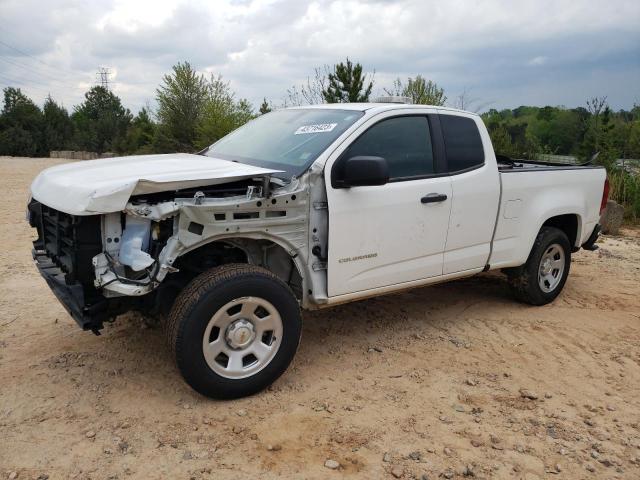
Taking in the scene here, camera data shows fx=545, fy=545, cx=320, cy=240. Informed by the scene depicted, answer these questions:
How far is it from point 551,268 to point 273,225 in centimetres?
329

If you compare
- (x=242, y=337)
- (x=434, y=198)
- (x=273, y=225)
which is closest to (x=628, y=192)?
(x=434, y=198)

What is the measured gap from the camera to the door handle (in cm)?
409

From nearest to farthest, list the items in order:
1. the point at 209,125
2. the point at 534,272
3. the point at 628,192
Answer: the point at 534,272
the point at 628,192
the point at 209,125

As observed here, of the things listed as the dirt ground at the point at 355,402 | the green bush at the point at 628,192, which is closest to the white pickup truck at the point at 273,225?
the dirt ground at the point at 355,402

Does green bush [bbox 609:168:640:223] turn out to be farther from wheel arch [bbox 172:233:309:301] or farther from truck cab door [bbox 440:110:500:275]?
wheel arch [bbox 172:233:309:301]

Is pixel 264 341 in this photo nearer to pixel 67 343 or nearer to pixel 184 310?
pixel 184 310

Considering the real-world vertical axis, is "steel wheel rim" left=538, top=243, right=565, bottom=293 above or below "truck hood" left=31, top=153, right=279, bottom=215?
below

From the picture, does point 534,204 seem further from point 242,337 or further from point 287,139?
point 242,337

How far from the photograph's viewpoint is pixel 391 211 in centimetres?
391

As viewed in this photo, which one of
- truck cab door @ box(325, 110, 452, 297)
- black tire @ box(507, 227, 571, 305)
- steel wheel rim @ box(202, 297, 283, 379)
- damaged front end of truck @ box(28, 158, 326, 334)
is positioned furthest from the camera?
black tire @ box(507, 227, 571, 305)

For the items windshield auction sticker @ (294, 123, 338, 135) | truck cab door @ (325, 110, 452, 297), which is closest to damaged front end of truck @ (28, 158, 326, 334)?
truck cab door @ (325, 110, 452, 297)

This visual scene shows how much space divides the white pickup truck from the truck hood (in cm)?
1

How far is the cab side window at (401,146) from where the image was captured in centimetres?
393

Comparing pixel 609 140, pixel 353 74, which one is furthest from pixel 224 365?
pixel 353 74
